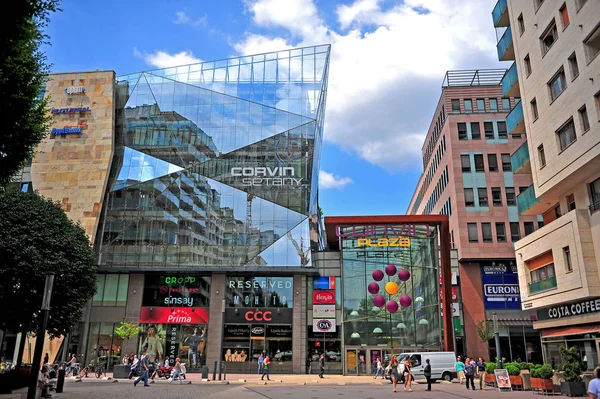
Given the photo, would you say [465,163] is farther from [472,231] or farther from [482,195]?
[472,231]

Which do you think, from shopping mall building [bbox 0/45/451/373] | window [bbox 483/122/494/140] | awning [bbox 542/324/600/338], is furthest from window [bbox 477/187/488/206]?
awning [bbox 542/324/600/338]

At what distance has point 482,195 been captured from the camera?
4738cm

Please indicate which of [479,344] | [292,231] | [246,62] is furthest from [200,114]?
[479,344]

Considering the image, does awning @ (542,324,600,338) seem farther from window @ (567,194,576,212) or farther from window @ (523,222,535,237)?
window @ (523,222,535,237)

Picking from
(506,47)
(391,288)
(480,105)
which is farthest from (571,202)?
(480,105)

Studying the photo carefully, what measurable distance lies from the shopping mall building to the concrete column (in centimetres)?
8

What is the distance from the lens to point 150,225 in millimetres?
41375

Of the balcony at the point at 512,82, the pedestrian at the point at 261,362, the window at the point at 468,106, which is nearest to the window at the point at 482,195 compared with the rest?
the window at the point at 468,106

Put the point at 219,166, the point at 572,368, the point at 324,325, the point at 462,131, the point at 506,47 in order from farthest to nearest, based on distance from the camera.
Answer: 1. the point at 462,131
2. the point at 219,166
3. the point at 324,325
4. the point at 506,47
5. the point at 572,368

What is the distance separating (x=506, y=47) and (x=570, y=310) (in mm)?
17362

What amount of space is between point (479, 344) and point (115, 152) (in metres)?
36.3

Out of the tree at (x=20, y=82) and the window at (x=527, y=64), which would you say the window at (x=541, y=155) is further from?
the tree at (x=20, y=82)

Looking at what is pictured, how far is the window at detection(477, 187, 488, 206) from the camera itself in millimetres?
47062

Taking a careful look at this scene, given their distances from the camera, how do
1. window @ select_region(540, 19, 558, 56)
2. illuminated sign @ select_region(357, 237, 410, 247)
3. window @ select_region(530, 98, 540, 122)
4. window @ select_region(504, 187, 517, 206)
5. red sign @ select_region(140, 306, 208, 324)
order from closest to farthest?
1. window @ select_region(540, 19, 558, 56)
2. window @ select_region(530, 98, 540, 122)
3. red sign @ select_region(140, 306, 208, 324)
4. illuminated sign @ select_region(357, 237, 410, 247)
5. window @ select_region(504, 187, 517, 206)
